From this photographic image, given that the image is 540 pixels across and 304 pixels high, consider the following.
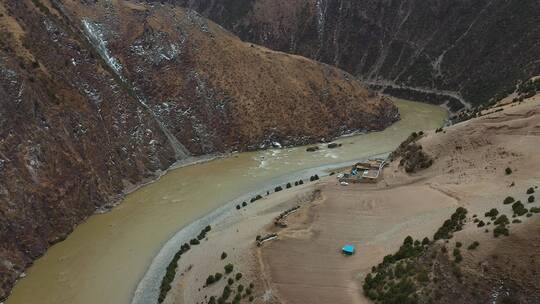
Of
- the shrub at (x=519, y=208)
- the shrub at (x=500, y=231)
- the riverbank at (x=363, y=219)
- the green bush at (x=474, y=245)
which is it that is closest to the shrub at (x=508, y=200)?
the riverbank at (x=363, y=219)

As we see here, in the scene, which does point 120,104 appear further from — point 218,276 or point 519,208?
point 519,208

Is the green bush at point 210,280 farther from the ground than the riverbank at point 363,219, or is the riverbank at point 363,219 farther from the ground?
the riverbank at point 363,219

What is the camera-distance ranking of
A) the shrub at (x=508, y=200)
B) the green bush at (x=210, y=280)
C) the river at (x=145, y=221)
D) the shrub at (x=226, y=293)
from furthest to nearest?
the river at (x=145, y=221) → the green bush at (x=210, y=280) → the shrub at (x=226, y=293) → the shrub at (x=508, y=200)

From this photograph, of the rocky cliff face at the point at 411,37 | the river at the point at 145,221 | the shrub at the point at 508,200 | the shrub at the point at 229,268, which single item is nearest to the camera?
the shrub at the point at 508,200

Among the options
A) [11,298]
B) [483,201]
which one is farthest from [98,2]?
[483,201]

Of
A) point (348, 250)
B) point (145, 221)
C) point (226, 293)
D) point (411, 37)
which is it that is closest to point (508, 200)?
point (348, 250)

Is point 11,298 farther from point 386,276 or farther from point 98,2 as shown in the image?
point 98,2

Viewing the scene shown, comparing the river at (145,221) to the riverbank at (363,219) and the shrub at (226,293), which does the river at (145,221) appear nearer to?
the riverbank at (363,219)
